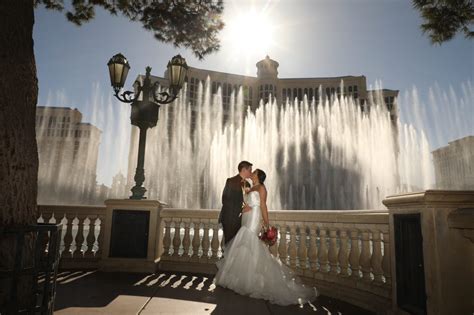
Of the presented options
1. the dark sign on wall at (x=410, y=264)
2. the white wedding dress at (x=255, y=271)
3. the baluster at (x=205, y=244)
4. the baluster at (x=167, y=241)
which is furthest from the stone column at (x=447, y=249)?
the baluster at (x=167, y=241)

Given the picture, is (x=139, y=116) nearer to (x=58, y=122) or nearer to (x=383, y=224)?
(x=383, y=224)

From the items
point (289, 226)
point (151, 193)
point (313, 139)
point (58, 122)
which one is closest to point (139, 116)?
point (289, 226)

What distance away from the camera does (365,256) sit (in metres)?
4.29

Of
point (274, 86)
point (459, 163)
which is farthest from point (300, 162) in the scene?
point (459, 163)

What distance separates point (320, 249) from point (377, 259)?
1.10 meters

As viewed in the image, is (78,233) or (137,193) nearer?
(78,233)

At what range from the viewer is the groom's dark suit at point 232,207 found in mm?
5246

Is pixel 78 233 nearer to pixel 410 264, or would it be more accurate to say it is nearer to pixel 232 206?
pixel 232 206

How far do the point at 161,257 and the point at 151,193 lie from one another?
27.8m

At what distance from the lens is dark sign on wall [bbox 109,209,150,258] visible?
20.4ft

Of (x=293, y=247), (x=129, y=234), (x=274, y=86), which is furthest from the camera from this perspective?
(x=274, y=86)

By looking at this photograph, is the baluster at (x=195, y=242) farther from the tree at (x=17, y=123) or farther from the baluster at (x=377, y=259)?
the tree at (x=17, y=123)

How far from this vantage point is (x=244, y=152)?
29.0m

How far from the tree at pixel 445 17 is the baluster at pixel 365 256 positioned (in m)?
4.62
